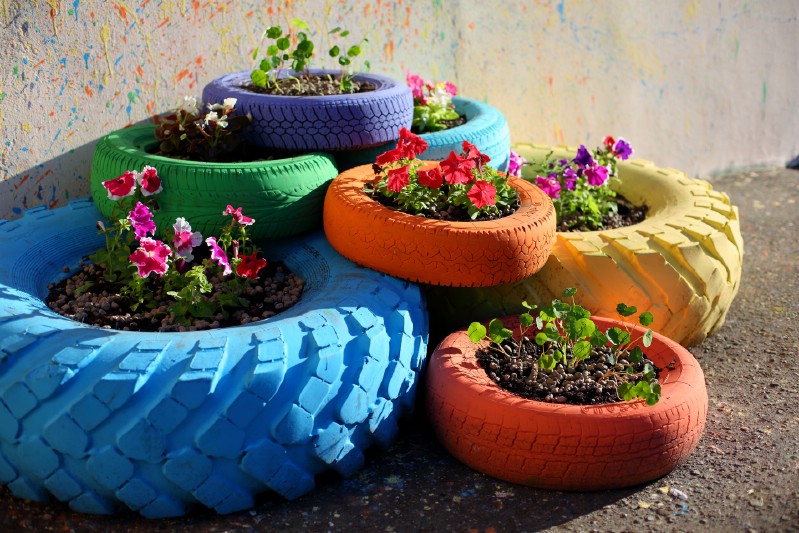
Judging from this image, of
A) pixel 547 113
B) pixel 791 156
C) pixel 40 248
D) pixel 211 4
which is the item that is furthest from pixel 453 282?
pixel 791 156

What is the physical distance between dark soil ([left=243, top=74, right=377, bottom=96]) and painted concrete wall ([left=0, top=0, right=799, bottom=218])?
358 millimetres

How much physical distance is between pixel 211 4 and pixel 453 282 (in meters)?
1.79

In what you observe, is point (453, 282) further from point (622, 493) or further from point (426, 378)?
point (622, 493)

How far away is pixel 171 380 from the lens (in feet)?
8.22

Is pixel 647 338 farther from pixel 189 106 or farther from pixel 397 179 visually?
pixel 189 106

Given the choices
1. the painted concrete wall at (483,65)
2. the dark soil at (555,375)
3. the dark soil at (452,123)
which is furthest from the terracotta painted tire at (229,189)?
the dark soil at (555,375)

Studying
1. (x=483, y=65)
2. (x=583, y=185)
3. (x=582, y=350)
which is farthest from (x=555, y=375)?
(x=483, y=65)

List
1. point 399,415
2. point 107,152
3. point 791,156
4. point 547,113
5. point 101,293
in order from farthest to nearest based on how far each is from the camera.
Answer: point 791,156 → point 547,113 → point 107,152 → point 101,293 → point 399,415

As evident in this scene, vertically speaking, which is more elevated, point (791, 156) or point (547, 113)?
point (547, 113)

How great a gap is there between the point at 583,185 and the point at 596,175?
11cm

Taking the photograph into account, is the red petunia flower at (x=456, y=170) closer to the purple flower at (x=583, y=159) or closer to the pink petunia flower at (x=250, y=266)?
the pink petunia flower at (x=250, y=266)

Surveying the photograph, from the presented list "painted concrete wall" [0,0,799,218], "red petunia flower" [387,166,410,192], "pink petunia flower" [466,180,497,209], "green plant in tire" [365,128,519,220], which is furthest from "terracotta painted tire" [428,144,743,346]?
"painted concrete wall" [0,0,799,218]

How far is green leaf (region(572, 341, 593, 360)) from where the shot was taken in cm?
293

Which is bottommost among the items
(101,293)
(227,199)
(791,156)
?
(791,156)
